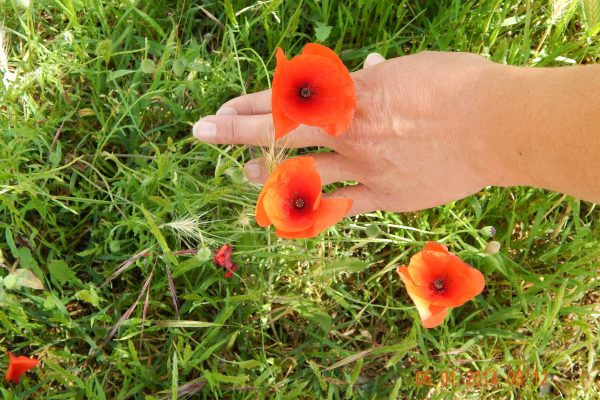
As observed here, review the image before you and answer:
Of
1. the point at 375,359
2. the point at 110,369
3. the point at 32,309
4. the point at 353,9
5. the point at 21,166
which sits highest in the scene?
the point at 353,9

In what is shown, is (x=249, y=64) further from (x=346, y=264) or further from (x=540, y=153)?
(x=540, y=153)

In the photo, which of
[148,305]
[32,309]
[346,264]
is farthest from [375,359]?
[32,309]

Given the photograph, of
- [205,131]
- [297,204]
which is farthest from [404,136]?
[205,131]

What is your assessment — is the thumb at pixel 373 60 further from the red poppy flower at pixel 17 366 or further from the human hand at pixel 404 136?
the red poppy flower at pixel 17 366

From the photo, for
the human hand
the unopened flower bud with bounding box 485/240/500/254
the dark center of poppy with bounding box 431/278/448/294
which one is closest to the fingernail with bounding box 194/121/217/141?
the human hand

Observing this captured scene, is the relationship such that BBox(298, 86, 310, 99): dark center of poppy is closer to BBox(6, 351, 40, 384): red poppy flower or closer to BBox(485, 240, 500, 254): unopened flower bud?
BBox(485, 240, 500, 254): unopened flower bud

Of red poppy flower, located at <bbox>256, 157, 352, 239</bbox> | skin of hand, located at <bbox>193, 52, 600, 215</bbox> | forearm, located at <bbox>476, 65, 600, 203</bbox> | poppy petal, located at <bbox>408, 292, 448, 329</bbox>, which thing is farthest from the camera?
poppy petal, located at <bbox>408, 292, 448, 329</bbox>
